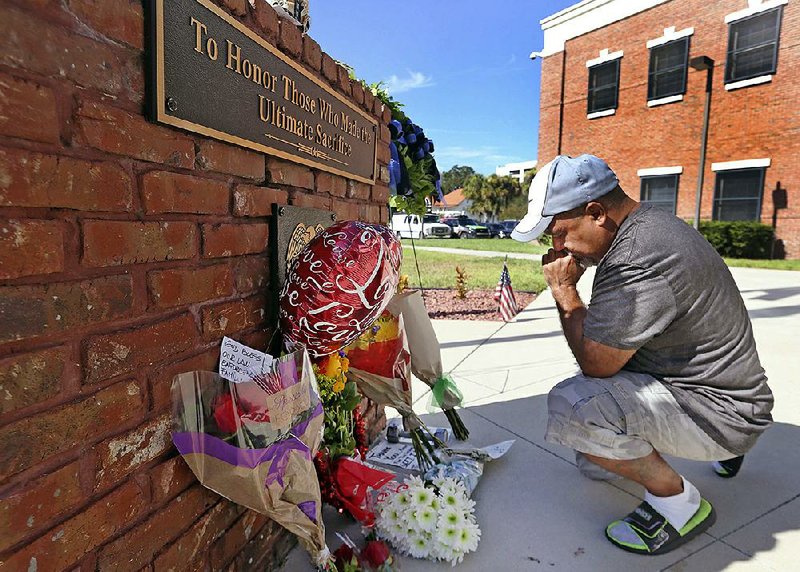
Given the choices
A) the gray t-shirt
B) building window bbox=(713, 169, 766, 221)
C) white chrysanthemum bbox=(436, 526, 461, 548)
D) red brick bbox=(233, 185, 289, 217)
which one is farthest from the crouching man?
building window bbox=(713, 169, 766, 221)

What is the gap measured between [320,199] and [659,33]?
17.3m

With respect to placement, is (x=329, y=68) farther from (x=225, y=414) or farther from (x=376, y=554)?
(x=376, y=554)

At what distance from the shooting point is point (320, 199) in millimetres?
1941

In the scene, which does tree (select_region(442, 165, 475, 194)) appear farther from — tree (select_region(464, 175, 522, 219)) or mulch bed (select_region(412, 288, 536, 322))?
mulch bed (select_region(412, 288, 536, 322))

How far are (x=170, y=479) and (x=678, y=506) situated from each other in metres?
1.75

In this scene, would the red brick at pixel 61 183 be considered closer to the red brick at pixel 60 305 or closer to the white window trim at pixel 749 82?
the red brick at pixel 60 305

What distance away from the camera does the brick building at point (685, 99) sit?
1326 cm

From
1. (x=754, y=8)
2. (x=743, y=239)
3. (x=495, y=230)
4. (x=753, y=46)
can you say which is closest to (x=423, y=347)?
(x=743, y=239)

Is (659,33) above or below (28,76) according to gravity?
above

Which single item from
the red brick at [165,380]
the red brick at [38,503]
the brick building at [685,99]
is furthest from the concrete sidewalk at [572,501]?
the brick building at [685,99]

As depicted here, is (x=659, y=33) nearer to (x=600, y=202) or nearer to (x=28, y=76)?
(x=600, y=202)

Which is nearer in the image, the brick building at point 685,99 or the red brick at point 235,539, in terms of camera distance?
the red brick at point 235,539

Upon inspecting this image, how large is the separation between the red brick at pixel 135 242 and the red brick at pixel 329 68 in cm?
95

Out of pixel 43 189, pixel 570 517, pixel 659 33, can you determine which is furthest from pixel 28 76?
pixel 659 33
